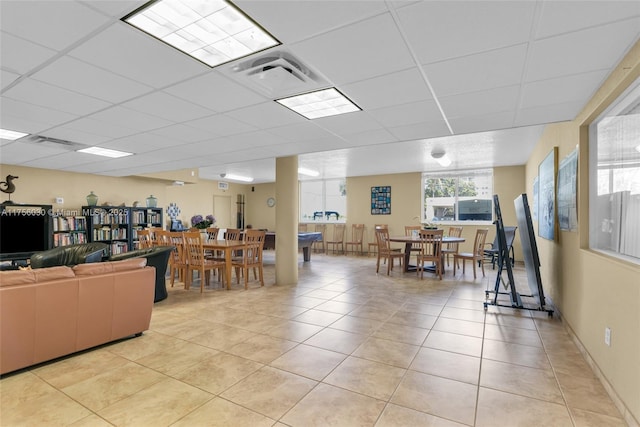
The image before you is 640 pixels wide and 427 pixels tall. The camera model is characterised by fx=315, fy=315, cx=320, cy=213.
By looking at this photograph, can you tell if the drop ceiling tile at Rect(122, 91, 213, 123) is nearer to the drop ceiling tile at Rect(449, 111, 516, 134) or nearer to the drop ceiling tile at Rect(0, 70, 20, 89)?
the drop ceiling tile at Rect(0, 70, 20, 89)

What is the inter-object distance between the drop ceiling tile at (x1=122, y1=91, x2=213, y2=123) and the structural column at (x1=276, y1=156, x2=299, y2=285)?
2.47m

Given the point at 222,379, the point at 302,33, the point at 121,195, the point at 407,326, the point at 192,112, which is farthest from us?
the point at 121,195

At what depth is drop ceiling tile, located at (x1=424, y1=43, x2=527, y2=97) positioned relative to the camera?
2018mm

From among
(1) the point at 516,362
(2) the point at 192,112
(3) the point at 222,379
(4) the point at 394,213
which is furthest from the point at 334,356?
(4) the point at 394,213

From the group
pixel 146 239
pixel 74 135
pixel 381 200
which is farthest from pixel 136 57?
pixel 381 200

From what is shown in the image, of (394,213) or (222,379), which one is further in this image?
(394,213)

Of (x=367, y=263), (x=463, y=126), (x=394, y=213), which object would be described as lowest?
(x=367, y=263)

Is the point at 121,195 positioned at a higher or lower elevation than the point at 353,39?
lower

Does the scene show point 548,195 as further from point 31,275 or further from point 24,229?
point 24,229

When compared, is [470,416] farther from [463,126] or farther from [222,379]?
[463,126]

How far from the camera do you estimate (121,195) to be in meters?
8.02

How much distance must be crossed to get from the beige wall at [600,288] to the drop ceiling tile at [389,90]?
127cm

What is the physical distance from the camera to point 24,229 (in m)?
6.17

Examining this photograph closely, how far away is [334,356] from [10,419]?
218 centimetres
